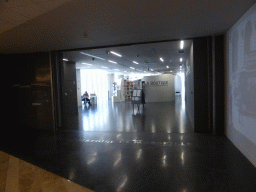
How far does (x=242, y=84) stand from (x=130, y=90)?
14.1 meters

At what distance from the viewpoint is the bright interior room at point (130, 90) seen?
7422mm

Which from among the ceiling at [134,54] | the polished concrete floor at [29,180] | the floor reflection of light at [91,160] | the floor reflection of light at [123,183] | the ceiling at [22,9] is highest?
the ceiling at [134,54]

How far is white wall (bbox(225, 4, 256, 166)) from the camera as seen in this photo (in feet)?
11.1

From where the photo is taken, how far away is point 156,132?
604 cm

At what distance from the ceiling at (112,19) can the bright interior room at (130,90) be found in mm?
2316

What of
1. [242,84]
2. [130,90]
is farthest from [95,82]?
[242,84]

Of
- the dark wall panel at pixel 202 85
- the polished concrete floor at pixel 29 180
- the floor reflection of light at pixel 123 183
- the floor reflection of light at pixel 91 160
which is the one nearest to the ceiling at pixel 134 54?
the dark wall panel at pixel 202 85

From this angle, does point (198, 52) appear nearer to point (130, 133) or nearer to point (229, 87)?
point (229, 87)

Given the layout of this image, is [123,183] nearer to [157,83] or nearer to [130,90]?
[157,83]

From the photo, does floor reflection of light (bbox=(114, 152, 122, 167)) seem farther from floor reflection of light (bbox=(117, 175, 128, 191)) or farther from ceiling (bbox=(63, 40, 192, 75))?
ceiling (bbox=(63, 40, 192, 75))

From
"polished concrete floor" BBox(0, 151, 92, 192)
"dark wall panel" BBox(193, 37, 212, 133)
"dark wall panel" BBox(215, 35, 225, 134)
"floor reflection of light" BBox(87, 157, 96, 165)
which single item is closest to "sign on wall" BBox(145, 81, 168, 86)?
"dark wall panel" BBox(193, 37, 212, 133)

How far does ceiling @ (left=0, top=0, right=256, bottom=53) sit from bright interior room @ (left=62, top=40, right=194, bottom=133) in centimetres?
232

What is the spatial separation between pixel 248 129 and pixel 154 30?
3238mm

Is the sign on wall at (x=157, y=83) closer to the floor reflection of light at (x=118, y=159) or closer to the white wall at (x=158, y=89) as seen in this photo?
the white wall at (x=158, y=89)
